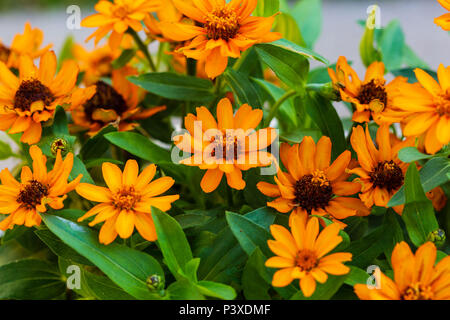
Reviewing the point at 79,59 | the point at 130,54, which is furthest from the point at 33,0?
the point at 130,54

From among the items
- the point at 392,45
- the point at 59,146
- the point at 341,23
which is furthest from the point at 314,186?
the point at 341,23

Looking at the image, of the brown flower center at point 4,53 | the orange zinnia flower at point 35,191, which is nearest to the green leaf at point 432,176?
the orange zinnia flower at point 35,191

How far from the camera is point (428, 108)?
1.30ft

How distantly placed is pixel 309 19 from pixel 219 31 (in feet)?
1.02

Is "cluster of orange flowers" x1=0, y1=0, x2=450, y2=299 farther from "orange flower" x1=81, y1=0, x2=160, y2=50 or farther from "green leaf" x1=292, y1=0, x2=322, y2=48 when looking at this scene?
"green leaf" x1=292, y1=0, x2=322, y2=48

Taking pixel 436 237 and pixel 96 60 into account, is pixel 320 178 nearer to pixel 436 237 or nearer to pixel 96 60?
pixel 436 237

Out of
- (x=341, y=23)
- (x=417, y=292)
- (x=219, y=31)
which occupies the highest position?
(x=341, y=23)

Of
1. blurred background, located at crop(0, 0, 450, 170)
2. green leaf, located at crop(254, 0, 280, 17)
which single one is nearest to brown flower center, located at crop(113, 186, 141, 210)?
green leaf, located at crop(254, 0, 280, 17)

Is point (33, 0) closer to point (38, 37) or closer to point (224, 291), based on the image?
point (38, 37)

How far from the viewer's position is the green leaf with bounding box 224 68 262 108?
1.60 ft

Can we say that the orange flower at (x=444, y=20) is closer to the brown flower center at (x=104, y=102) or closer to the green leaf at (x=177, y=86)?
the green leaf at (x=177, y=86)

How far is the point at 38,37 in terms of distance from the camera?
0.66m

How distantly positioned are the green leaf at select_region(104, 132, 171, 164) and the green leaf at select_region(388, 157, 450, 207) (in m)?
0.20
